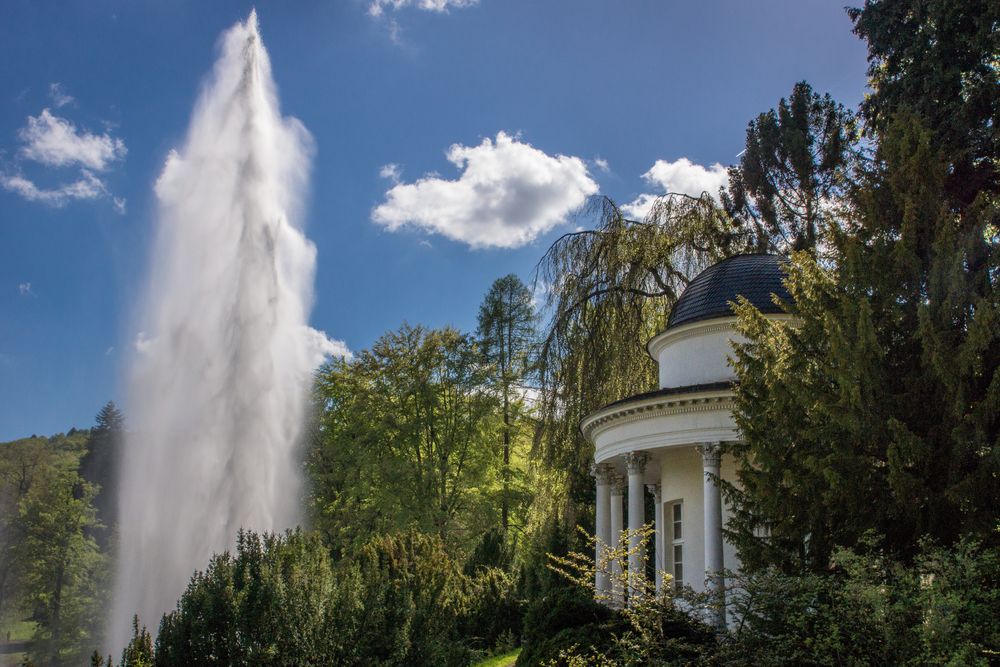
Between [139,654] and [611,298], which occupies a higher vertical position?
[611,298]

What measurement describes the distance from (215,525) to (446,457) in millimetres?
16590

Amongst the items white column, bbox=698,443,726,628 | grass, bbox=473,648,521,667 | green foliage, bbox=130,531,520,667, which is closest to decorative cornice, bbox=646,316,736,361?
white column, bbox=698,443,726,628

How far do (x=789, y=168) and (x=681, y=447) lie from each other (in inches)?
552

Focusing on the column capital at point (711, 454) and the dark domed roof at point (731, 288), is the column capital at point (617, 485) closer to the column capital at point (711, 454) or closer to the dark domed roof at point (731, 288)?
the column capital at point (711, 454)

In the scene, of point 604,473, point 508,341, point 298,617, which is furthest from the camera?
point 508,341

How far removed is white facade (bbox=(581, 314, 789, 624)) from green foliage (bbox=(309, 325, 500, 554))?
14277mm

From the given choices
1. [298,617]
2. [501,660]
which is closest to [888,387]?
[298,617]

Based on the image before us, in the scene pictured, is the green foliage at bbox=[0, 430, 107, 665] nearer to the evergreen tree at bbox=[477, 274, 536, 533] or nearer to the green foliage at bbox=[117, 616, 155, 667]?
the evergreen tree at bbox=[477, 274, 536, 533]

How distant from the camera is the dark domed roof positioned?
A: 19188 mm

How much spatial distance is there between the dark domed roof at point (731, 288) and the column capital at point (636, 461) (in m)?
3.48

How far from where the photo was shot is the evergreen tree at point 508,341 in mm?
37438

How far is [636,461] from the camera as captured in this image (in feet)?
60.3

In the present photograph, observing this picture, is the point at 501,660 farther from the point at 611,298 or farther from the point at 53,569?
the point at 53,569

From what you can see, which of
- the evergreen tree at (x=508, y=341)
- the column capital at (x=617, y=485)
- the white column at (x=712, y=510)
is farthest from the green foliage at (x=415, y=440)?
the white column at (x=712, y=510)
